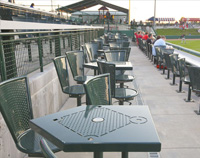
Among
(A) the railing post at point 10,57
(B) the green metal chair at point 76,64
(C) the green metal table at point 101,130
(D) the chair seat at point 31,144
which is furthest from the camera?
(B) the green metal chair at point 76,64

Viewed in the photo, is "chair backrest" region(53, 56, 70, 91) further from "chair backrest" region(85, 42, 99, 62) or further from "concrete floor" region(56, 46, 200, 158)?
"chair backrest" region(85, 42, 99, 62)

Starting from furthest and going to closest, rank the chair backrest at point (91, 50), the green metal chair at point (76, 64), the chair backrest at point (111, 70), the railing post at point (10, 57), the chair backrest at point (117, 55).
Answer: the chair backrest at point (91, 50)
the chair backrest at point (117, 55)
the green metal chair at point (76, 64)
the chair backrest at point (111, 70)
the railing post at point (10, 57)

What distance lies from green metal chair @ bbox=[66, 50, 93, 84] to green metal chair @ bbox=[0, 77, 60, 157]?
187 centimetres

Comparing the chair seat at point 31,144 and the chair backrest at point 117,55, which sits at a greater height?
the chair backrest at point 117,55

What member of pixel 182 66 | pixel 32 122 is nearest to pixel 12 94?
pixel 32 122

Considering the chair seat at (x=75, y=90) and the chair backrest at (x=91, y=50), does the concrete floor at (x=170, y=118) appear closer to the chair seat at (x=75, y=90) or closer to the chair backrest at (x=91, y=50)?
the chair seat at (x=75, y=90)

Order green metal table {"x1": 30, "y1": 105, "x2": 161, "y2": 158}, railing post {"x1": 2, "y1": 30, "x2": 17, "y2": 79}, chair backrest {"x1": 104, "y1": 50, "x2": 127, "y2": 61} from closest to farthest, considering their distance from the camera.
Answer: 1. green metal table {"x1": 30, "y1": 105, "x2": 161, "y2": 158}
2. railing post {"x1": 2, "y1": 30, "x2": 17, "y2": 79}
3. chair backrest {"x1": 104, "y1": 50, "x2": 127, "y2": 61}

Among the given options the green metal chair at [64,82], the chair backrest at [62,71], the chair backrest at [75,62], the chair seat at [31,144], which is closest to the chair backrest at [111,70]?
the green metal chair at [64,82]

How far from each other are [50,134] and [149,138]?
672mm

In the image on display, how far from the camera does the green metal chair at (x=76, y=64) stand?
4.38m

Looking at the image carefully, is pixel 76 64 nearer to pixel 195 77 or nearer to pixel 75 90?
pixel 75 90

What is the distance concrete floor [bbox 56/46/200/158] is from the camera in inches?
129

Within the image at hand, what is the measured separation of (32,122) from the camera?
6.08 feet

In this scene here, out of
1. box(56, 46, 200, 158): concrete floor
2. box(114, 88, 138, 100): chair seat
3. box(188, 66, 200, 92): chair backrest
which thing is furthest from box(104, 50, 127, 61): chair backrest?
box(114, 88, 138, 100): chair seat
